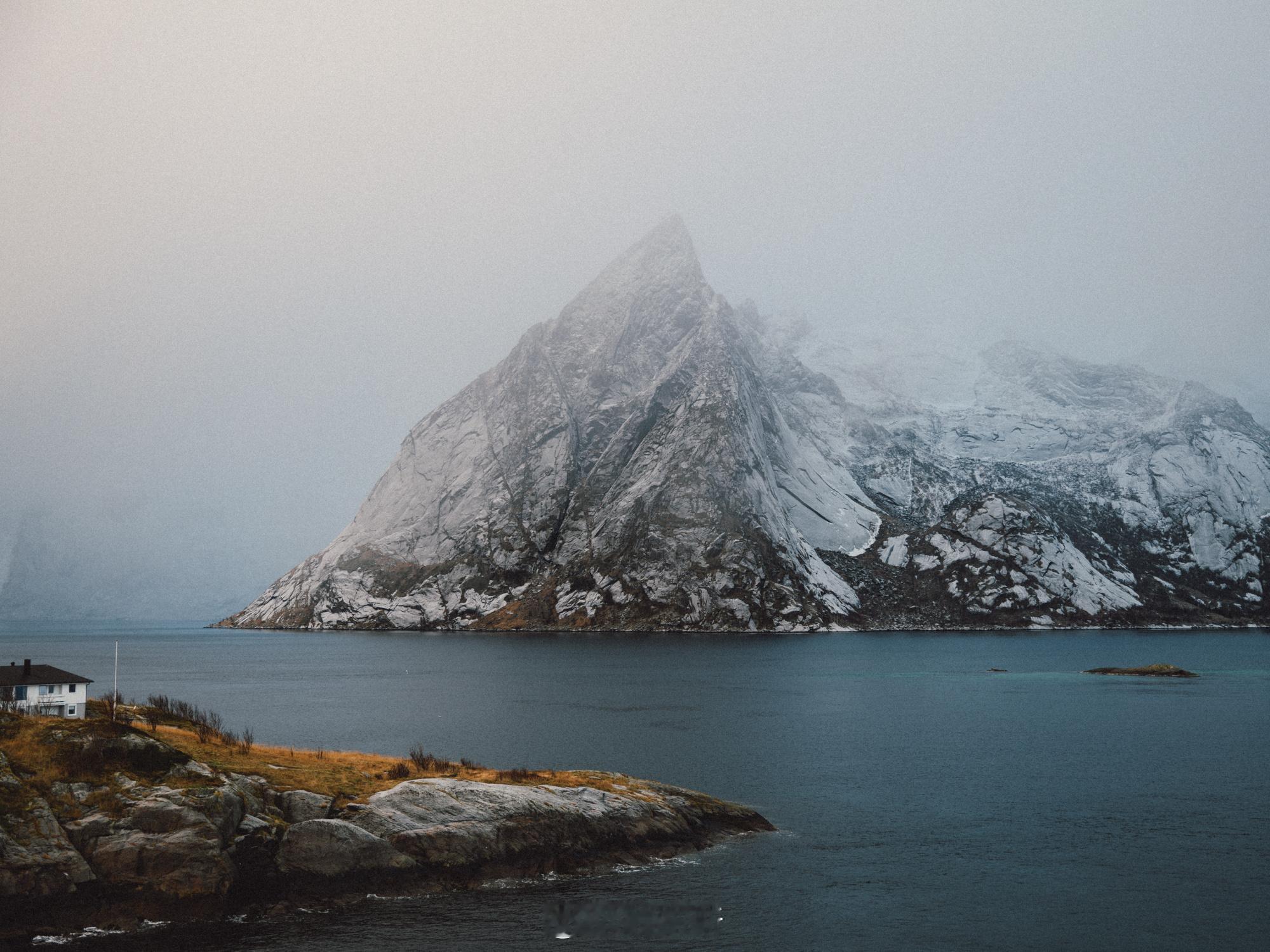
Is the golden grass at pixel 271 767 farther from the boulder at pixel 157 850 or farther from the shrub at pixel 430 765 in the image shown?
the boulder at pixel 157 850

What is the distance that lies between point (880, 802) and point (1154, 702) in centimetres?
7372

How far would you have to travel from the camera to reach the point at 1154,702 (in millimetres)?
117875

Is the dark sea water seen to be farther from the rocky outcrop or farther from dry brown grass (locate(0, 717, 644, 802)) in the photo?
dry brown grass (locate(0, 717, 644, 802))

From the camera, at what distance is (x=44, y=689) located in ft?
205

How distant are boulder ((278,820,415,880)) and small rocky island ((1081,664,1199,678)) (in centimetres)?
14485

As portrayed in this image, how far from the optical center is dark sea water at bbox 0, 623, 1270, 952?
3981 centimetres

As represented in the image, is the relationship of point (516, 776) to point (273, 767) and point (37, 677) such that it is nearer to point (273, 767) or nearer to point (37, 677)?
point (273, 767)

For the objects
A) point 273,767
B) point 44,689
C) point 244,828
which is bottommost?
point 244,828

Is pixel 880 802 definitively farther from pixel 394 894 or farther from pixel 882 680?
pixel 882 680

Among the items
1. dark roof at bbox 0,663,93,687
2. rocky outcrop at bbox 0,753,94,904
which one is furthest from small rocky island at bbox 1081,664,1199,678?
rocky outcrop at bbox 0,753,94,904

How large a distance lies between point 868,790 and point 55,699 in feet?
190

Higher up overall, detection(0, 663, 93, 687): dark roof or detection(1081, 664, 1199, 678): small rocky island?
detection(0, 663, 93, 687): dark roof

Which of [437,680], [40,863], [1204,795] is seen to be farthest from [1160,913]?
[437,680]

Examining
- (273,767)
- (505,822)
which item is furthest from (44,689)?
(505,822)
